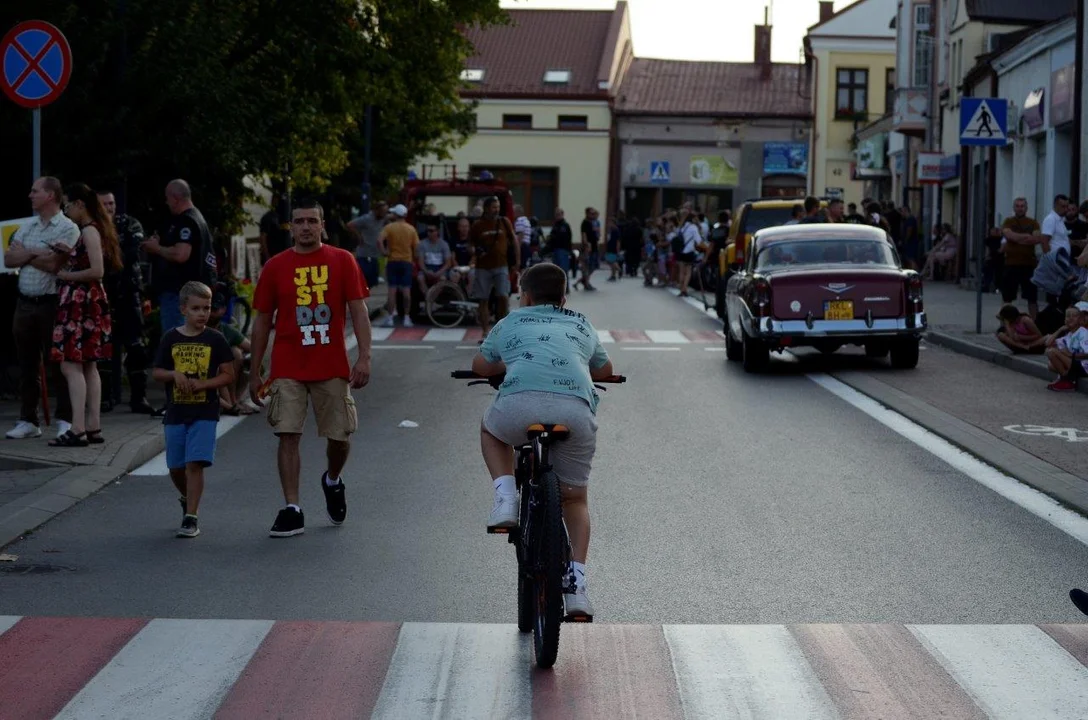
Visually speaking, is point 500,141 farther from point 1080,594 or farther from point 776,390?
point 1080,594

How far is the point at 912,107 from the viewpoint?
50.2 metres

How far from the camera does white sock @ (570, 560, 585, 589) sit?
6586 millimetres

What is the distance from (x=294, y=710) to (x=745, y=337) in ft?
45.7

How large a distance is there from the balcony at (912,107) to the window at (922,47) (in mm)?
635

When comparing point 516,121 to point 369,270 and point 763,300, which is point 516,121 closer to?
point 369,270

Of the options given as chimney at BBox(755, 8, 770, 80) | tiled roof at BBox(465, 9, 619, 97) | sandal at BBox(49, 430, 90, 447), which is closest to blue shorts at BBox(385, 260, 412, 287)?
sandal at BBox(49, 430, 90, 447)

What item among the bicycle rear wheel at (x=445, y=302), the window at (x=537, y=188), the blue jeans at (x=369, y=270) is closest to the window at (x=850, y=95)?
the window at (x=537, y=188)

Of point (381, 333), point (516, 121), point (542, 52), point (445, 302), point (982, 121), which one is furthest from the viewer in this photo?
point (542, 52)

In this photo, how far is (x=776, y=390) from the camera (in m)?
17.3

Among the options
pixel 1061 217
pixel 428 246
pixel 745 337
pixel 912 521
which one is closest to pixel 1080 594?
pixel 912 521

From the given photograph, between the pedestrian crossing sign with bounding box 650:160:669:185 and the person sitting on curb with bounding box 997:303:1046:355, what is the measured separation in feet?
190

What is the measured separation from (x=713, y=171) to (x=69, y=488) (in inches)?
2702

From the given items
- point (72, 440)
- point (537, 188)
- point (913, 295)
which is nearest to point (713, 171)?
point (537, 188)

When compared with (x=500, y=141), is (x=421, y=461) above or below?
below
